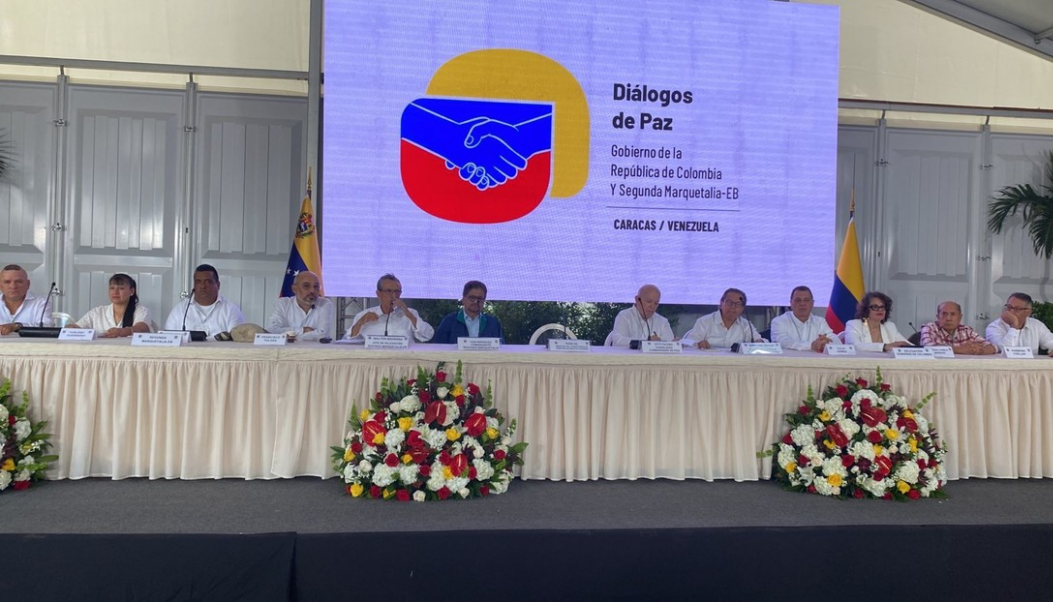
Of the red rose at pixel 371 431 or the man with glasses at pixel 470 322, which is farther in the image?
the man with glasses at pixel 470 322

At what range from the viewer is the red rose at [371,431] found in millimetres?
2840

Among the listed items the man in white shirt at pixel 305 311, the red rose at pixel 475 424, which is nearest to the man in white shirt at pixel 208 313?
the man in white shirt at pixel 305 311

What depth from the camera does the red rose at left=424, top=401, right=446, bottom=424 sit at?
285cm

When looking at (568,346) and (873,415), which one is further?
(568,346)

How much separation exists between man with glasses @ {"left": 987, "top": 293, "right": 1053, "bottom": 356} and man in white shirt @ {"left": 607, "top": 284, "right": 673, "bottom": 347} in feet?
6.52

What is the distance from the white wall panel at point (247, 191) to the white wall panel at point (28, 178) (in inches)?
41.0

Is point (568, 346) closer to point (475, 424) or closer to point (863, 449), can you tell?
point (475, 424)

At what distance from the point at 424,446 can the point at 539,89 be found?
3004 millimetres

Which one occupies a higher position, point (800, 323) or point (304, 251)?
point (304, 251)

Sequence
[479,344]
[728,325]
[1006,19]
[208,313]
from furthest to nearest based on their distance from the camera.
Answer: [1006,19], [728,325], [208,313], [479,344]

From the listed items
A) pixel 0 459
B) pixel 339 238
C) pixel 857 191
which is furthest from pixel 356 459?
pixel 857 191

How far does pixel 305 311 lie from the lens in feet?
14.3

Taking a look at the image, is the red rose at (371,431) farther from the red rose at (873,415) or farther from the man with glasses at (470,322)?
the red rose at (873,415)

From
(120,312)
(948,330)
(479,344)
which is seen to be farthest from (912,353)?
(120,312)
